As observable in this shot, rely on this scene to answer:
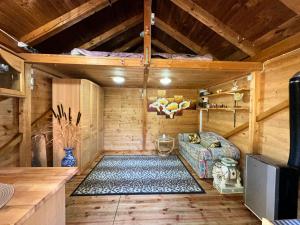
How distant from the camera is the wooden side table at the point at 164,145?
17.4 ft

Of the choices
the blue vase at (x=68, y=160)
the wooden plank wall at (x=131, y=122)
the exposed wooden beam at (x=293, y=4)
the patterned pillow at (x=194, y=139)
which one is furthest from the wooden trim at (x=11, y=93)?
the patterned pillow at (x=194, y=139)

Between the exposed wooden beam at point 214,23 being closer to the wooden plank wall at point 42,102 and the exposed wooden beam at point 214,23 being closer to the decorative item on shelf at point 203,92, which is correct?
the decorative item on shelf at point 203,92

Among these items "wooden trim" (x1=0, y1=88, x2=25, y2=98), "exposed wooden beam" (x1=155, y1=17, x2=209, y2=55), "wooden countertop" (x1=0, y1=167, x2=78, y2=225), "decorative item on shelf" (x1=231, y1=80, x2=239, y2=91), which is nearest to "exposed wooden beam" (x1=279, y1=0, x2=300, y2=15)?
"decorative item on shelf" (x1=231, y1=80, x2=239, y2=91)

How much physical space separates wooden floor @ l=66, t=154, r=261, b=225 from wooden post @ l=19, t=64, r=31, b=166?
0.82 meters

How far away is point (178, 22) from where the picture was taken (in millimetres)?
3338

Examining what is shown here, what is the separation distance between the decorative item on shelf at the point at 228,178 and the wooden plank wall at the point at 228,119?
0.51m

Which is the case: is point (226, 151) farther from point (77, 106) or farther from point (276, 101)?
point (77, 106)

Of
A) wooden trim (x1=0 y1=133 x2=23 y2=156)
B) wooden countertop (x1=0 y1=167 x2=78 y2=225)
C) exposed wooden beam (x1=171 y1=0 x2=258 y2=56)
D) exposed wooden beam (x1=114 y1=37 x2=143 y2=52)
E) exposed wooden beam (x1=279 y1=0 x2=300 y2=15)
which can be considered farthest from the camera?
exposed wooden beam (x1=114 y1=37 x2=143 y2=52)

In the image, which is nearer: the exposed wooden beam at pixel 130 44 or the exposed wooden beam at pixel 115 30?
the exposed wooden beam at pixel 115 30

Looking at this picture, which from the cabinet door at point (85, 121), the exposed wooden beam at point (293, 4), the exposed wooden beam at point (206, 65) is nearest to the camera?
the exposed wooden beam at point (293, 4)

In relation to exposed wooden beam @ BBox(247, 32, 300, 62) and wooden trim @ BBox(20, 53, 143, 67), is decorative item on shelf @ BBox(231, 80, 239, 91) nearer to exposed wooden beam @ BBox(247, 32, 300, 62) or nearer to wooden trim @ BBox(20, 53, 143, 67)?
exposed wooden beam @ BBox(247, 32, 300, 62)

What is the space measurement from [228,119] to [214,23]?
81.4 inches

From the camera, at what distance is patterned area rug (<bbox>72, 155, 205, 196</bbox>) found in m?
2.91

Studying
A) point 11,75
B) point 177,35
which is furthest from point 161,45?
point 11,75
